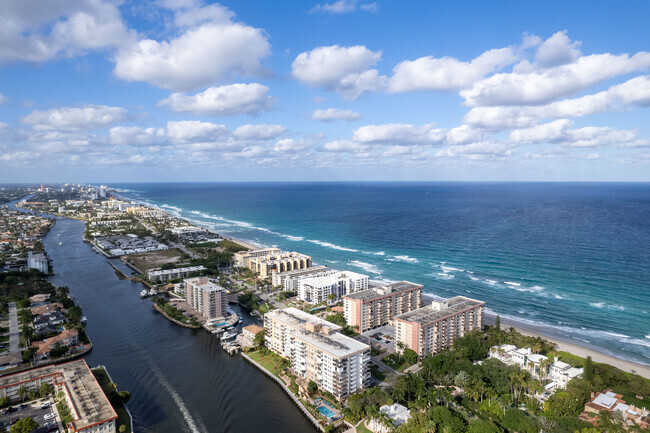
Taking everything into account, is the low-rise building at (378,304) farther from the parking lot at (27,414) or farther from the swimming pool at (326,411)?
the parking lot at (27,414)

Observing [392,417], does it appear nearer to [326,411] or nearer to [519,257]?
[326,411]

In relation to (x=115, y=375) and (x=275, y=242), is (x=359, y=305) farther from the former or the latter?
(x=275, y=242)

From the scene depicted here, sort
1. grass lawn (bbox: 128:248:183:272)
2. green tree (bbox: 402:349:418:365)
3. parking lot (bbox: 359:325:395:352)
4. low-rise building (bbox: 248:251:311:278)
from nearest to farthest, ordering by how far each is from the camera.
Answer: green tree (bbox: 402:349:418:365)
parking lot (bbox: 359:325:395:352)
low-rise building (bbox: 248:251:311:278)
grass lawn (bbox: 128:248:183:272)

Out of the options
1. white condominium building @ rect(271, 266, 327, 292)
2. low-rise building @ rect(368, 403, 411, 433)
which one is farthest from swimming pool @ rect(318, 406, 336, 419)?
white condominium building @ rect(271, 266, 327, 292)

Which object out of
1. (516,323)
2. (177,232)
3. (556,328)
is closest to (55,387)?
(516,323)

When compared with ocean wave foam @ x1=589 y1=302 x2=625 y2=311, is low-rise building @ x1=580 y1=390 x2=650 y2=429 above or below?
below

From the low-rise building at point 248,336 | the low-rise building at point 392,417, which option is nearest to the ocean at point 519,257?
the low-rise building at point 392,417

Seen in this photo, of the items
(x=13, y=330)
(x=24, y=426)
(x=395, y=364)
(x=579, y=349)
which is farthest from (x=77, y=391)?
(x=579, y=349)

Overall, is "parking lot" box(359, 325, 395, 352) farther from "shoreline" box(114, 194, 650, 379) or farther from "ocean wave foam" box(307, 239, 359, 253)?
"ocean wave foam" box(307, 239, 359, 253)
